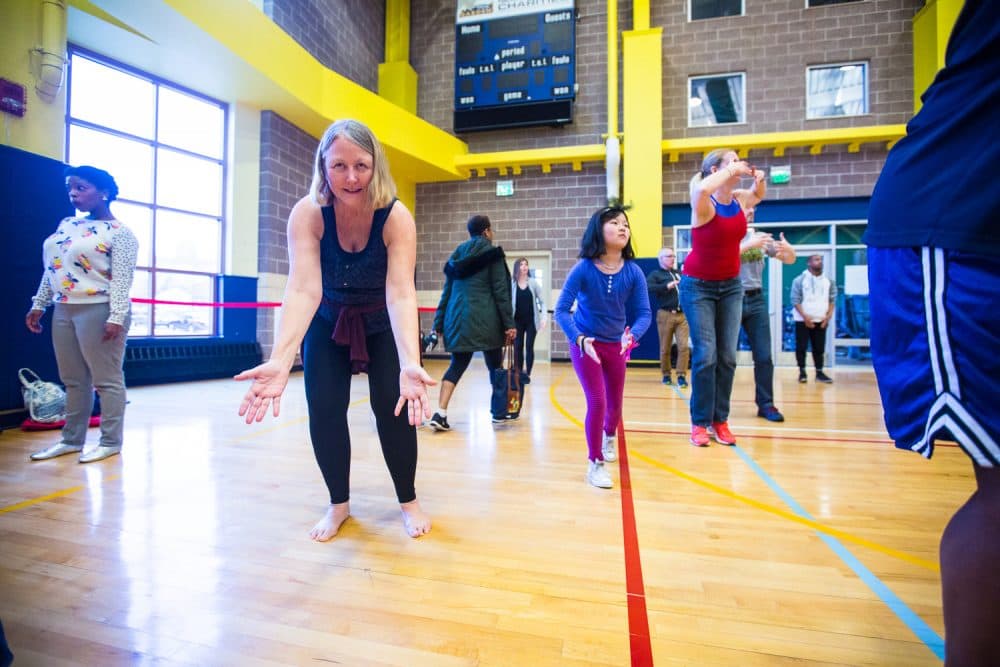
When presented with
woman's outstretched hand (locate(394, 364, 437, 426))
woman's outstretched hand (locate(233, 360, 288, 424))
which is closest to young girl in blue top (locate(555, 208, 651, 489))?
woman's outstretched hand (locate(394, 364, 437, 426))

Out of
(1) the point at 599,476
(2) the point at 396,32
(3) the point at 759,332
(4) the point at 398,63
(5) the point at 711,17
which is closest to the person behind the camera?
(1) the point at 599,476

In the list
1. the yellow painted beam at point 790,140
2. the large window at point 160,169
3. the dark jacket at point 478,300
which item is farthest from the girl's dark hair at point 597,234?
the yellow painted beam at point 790,140

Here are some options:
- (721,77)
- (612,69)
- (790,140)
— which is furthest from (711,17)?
(790,140)

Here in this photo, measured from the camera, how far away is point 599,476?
2400mm

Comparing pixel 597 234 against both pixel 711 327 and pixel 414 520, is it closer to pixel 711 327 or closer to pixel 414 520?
pixel 711 327

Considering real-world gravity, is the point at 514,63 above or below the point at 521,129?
above

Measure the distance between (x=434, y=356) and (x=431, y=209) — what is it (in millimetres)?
3185

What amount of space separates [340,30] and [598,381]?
924 cm

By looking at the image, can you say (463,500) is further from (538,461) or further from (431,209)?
(431,209)

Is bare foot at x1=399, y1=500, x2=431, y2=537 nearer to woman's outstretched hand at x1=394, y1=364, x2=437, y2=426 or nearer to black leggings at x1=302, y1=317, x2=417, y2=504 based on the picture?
black leggings at x1=302, y1=317, x2=417, y2=504

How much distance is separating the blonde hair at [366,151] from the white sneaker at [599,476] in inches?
64.1

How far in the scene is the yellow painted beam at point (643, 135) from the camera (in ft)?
28.5

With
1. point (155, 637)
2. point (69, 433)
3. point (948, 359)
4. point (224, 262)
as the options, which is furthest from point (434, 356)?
point (948, 359)

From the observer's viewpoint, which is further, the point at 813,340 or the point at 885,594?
the point at 813,340
